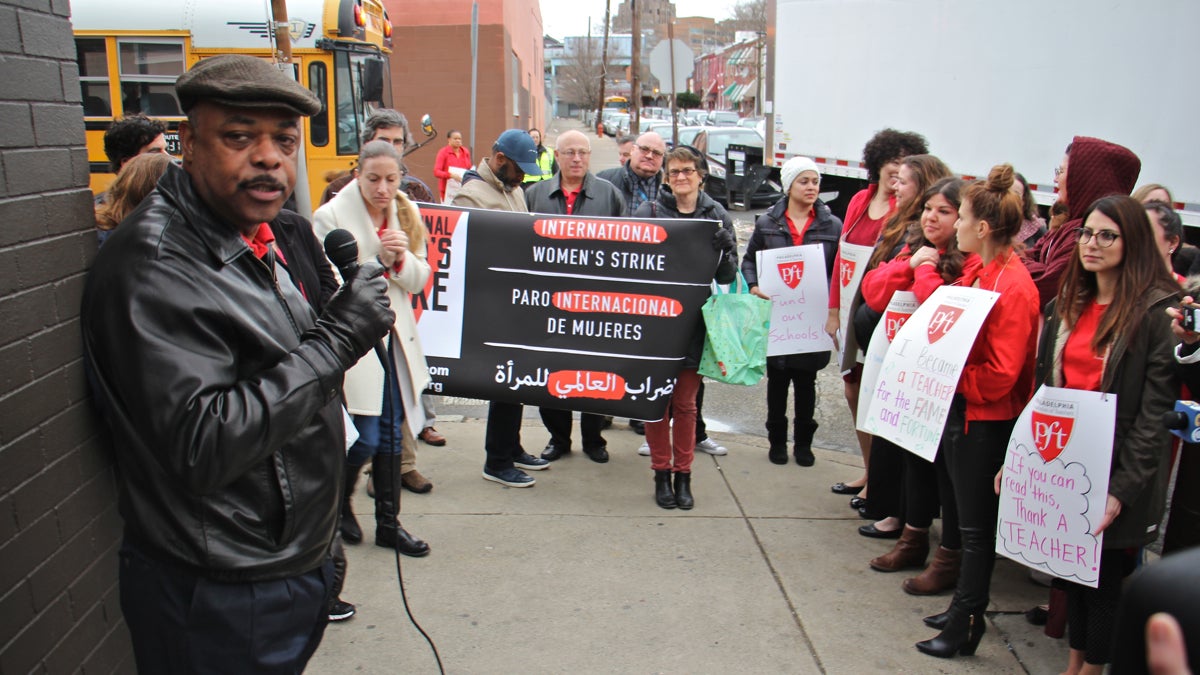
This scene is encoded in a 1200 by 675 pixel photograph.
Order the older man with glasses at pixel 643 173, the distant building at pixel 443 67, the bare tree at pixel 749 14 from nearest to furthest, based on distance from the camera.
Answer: the older man with glasses at pixel 643 173
the distant building at pixel 443 67
the bare tree at pixel 749 14

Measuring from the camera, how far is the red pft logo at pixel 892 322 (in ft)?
14.3

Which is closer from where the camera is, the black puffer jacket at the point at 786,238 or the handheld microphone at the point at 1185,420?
the handheld microphone at the point at 1185,420

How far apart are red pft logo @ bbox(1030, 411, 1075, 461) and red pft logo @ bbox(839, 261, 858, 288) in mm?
2132

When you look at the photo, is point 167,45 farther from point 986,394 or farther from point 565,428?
point 986,394

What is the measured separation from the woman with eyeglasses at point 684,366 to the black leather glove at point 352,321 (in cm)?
311

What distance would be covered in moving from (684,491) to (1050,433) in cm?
223

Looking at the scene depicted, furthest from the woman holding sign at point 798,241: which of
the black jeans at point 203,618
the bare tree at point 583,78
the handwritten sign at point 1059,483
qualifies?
the bare tree at point 583,78

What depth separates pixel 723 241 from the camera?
4910mm

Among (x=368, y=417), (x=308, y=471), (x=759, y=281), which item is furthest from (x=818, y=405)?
(x=308, y=471)

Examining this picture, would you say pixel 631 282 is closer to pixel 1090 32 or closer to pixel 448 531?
pixel 448 531

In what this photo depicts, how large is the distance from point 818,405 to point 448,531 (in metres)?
3.67

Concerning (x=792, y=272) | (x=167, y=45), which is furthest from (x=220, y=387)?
(x=167, y=45)

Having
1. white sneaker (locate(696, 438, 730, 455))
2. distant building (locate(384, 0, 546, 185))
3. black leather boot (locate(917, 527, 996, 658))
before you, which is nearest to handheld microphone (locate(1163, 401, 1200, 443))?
black leather boot (locate(917, 527, 996, 658))

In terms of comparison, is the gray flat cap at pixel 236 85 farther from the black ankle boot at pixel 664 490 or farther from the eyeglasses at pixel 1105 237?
the black ankle boot at pixel 664 490
